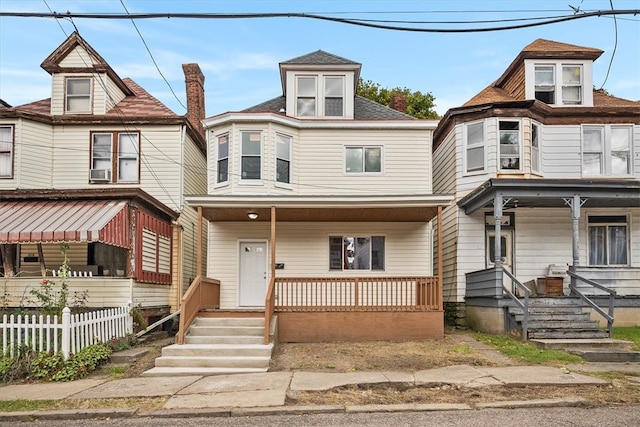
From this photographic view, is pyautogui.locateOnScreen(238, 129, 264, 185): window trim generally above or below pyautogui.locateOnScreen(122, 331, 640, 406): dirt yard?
above

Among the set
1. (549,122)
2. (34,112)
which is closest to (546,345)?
(549,122)

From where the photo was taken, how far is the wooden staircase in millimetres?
10259

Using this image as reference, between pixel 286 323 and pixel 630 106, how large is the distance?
40.2ft

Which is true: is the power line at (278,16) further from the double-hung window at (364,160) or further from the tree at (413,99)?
the tree at (413,99)

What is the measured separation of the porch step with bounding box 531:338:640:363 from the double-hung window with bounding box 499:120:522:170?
19.0 feet

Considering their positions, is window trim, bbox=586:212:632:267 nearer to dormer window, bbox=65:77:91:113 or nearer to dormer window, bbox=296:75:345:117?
dormer window, bbox=296:75:345:117

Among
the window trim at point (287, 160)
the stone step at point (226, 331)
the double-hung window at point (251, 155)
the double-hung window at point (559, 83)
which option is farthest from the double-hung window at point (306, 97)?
the stone step at point (226, 331)

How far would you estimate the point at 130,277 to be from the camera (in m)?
13.8

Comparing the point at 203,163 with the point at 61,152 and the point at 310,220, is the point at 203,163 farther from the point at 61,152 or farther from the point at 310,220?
the point at 310,220

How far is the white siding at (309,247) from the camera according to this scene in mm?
16047

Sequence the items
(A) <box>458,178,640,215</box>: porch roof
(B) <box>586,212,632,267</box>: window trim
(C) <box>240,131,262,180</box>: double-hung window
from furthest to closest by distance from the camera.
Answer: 1. (B) <box>586,212,632,267</box>: window trim
2. (C) <box>240,131,262,180</box>: double-hung window
3. (A) <box>458,178,640,215</box>: porch roof

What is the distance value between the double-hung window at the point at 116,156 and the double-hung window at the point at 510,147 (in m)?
10.9

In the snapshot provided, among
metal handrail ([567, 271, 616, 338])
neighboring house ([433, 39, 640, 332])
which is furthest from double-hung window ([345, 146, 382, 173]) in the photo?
metal handrail ([567, 271, 616, 338])

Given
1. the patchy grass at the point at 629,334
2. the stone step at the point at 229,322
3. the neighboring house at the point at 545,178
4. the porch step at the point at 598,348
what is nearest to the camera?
the porch step at the point at 598,348
